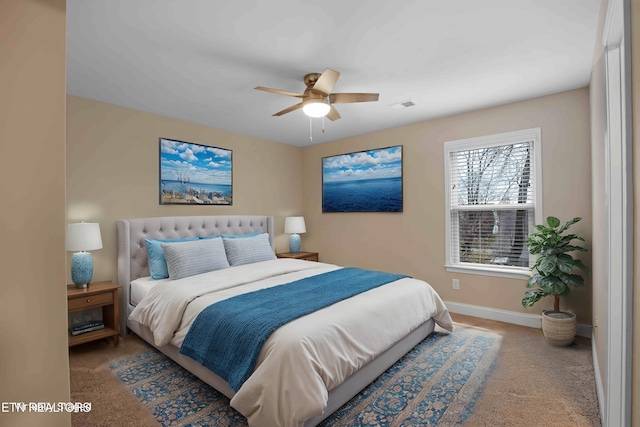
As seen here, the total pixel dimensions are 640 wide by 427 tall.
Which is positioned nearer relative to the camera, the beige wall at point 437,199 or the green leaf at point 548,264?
the green leaf at point 548,264

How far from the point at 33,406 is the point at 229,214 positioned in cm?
360

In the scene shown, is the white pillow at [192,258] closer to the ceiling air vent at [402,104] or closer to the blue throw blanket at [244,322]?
the blue throw blanket at [244,322]

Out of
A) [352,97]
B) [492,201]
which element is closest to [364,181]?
[492,201]

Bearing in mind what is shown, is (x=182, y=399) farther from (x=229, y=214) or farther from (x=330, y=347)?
(x=229, y=214)

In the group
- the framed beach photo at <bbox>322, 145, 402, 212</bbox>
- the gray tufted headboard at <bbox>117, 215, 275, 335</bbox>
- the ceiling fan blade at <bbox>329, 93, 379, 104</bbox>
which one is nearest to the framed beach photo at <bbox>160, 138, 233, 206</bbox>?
the gray tufted headboard at <bbox>117, 215, 275, 335</bbox>

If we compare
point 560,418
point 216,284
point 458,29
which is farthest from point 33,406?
point 458,29

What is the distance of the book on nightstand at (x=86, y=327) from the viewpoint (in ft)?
9.69

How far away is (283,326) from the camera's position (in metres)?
2.02

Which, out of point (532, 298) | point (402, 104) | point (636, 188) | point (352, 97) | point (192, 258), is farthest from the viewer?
point (402, 104)

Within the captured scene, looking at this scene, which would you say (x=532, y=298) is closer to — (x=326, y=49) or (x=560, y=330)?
(x=560, y=330)

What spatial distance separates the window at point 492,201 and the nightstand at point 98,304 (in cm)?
377

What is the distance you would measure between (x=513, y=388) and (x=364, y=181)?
317 centimetres

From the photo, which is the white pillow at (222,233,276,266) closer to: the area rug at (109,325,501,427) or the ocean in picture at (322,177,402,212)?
the area rug at (109,325,501,427)

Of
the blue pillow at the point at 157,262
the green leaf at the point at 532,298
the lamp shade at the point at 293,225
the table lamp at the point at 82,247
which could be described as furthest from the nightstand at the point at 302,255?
the green leaf at the point at 532,298
